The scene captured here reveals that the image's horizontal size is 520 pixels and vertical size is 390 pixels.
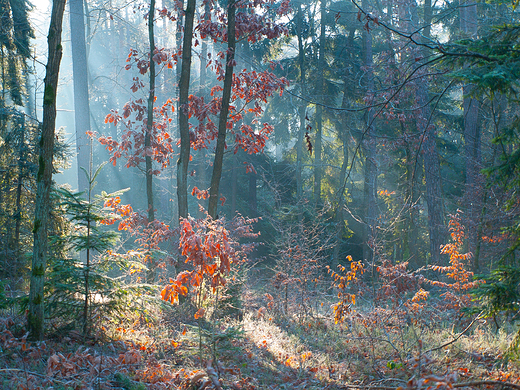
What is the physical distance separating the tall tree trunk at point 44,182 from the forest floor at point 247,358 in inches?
14.8

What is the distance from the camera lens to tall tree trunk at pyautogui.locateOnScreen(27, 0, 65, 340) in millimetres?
4566

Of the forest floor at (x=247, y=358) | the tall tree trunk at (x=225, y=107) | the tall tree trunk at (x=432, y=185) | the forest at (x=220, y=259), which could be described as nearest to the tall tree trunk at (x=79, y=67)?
the forest at (x=220, y=259)

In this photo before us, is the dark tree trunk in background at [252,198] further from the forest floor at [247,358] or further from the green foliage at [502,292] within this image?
the green foliage at [502,292]

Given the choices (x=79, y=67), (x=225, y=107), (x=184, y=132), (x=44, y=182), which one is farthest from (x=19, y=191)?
(x=79, y=67)

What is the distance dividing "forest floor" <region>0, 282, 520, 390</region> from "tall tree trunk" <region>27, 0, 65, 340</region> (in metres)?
0.38

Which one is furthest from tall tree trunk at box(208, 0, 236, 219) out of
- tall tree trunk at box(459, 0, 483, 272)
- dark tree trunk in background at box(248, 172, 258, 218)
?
dark tree trunk in background at box(248, 172, 258, 218)

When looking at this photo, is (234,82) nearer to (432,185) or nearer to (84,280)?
(84,280)

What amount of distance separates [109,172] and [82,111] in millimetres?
12281

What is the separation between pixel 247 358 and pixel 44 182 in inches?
156

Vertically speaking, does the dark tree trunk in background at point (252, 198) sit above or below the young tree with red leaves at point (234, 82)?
below

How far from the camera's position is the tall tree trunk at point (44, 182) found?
457cm

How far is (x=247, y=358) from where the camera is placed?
19.1ft

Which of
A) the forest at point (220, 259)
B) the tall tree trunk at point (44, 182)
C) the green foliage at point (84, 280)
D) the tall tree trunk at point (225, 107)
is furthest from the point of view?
the tall tree trunk at point (225, 107)

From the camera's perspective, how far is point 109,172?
83.5 feet
